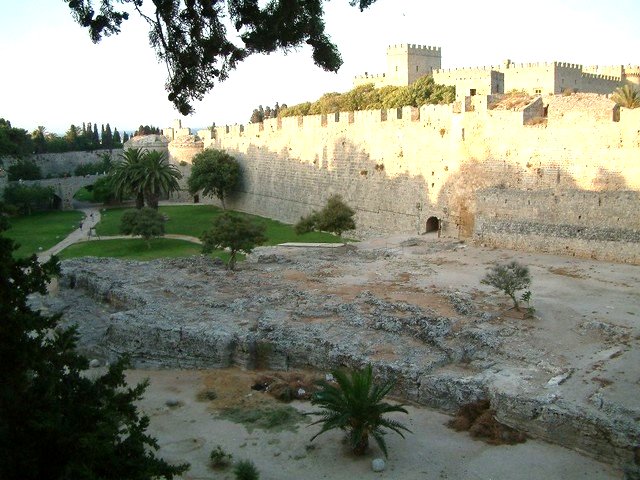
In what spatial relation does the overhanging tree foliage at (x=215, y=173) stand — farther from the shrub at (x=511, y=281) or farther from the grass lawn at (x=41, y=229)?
the shrub at (x=511, y=281)

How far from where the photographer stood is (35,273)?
18.6 feet

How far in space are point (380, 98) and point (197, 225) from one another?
73.0 ft

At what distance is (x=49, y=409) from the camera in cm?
526

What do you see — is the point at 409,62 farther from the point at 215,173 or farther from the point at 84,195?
the point at 84,195

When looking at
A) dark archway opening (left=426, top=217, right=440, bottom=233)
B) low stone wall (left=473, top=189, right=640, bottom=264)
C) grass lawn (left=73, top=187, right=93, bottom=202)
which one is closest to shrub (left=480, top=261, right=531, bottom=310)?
low stone wall (left=473, top=189, right=640, bottom=264)

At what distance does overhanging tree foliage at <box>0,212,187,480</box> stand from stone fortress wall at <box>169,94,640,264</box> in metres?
14.0

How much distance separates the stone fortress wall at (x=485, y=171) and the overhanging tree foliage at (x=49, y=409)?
1398 centimetres

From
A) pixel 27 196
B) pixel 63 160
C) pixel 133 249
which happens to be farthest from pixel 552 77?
pixel 63 160

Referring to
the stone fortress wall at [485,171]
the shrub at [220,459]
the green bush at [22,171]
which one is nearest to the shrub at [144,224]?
the stone fortress wall at [485,171]

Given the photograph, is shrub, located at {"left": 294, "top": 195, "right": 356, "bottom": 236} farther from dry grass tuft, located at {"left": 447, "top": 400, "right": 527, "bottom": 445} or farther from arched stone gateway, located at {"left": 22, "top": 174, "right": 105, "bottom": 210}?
arched stone gateway, located at {"left": 22, "top": 174, "right": 105, "bottom": 210}


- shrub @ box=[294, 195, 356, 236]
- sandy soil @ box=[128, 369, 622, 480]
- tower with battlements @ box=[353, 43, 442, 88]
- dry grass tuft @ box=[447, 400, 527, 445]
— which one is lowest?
sandy soil @ box=[128, 369, 622, 480]

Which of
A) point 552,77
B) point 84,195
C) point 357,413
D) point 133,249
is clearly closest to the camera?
point 357,413

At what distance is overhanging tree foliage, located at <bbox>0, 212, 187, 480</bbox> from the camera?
16.7ft

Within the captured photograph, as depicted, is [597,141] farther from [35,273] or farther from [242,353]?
[35,273]
